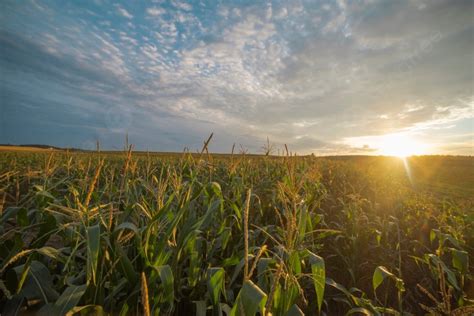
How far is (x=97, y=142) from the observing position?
2.54 m

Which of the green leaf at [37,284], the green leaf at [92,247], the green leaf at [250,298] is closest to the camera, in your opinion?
the green leaf at [250,298]

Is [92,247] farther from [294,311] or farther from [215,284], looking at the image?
[294,311]

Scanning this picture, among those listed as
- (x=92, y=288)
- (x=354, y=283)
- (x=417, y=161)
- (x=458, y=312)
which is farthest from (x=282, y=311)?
(x=417, y=161)

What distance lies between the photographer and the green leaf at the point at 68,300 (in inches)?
51.3

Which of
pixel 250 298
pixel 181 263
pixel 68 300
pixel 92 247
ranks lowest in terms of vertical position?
pixel 181 263

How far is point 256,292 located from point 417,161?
1955 inches

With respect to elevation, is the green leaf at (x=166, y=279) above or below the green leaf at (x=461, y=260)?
above

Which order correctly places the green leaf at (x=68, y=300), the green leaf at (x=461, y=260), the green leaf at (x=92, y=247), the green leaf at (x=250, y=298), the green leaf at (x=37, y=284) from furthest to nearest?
the green leaf at (x=461, y=260) → the green leaf at (x=37, y=284) → the green leaf at (x=92, y=247) → the green leaf at (x=68, y=300) → the green leaf at (x=250, y=298)

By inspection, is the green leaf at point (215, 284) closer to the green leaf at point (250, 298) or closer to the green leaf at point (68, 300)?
the green leaf at point (250, 298)

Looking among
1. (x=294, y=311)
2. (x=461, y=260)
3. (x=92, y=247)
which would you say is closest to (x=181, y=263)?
(x=92, y=247)

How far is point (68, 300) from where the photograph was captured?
1.34 metres

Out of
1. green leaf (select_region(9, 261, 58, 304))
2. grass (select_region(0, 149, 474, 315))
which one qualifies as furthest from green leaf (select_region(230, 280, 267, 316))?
green leaf (select_region(9, 261, 58, 304))

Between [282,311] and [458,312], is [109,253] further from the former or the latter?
[458,312]

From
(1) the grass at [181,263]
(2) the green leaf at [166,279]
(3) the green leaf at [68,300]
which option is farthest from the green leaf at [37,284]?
(2) the green leaf at [166,279]
